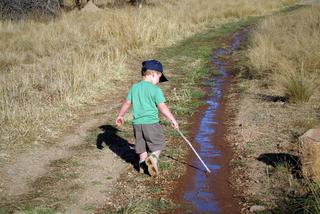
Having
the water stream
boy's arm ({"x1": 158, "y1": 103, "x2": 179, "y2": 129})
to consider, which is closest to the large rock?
the water stream

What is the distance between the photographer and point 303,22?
56.7ft

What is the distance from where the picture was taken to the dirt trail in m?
5.65

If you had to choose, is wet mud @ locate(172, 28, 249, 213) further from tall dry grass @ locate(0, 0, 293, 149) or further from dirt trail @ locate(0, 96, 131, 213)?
tall dry grass @ locate(0, 0, 293, 149)

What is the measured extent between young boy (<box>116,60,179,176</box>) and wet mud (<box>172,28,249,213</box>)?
0.53m

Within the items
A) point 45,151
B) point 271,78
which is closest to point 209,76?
point 271,78

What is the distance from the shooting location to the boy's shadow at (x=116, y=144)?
7145mm

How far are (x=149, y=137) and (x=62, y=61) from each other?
671 cm

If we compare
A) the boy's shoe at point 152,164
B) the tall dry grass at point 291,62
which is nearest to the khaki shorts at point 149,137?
the boy's shoe at point 152,164

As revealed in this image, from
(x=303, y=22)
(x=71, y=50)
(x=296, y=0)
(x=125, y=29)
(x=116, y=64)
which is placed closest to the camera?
(x=116, y=64)

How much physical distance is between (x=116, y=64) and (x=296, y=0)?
30060 millimetres

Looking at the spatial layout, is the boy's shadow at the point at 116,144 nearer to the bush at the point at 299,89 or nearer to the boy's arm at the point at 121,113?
the boy's arm at the point at 121,113

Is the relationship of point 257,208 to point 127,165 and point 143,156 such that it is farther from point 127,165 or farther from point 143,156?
point 127,165

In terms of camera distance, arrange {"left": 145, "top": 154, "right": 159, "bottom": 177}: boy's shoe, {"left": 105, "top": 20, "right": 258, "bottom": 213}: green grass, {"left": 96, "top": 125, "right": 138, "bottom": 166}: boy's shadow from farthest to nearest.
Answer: {"left": 96, "top": 125, "right": 138, "bottom": 166}: boy's shadow → {"left": 145, "top": 154, "right": 159, "bottom": 177}: boy's shoe → {"left": 105, "top": 20, "right": 258, "bottom": 213}: green grass

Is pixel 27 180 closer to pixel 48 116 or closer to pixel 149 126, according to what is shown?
pixel 149 126
